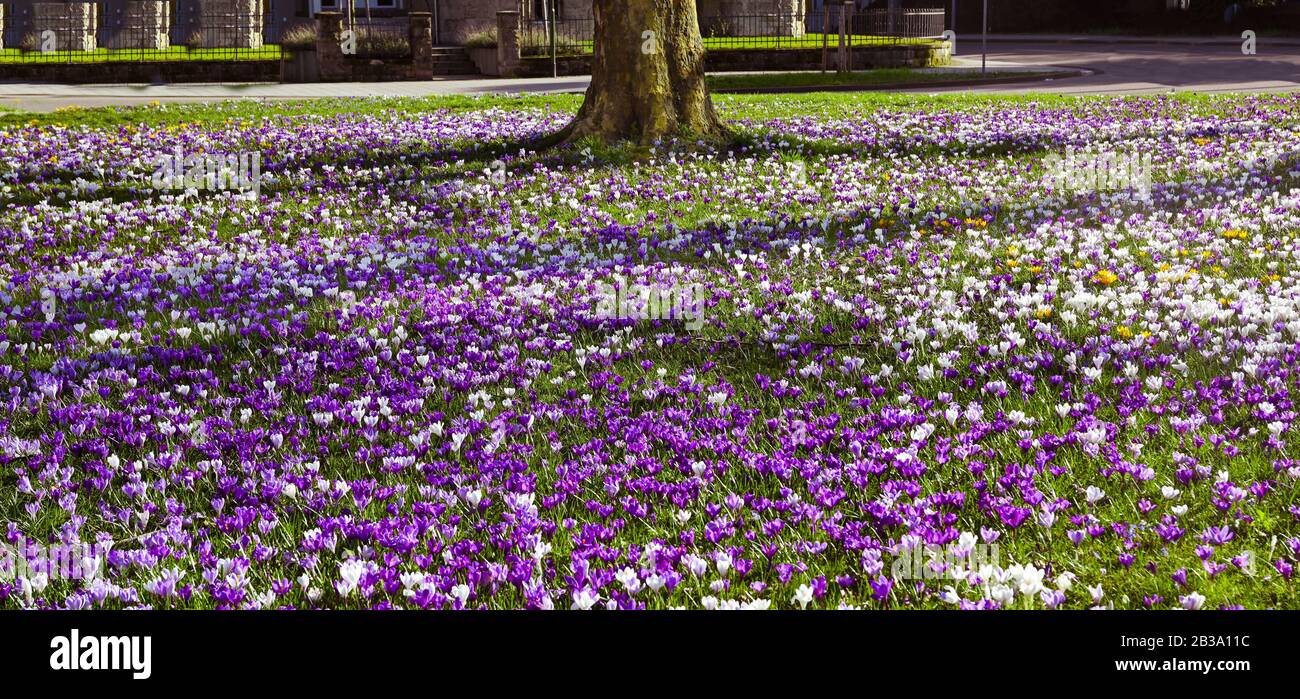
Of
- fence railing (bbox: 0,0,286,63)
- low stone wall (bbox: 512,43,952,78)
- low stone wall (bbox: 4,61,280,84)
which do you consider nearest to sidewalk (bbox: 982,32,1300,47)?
low stone wall (bbox: 512,43,952,78)

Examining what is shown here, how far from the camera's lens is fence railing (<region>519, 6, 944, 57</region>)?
34.2 metres

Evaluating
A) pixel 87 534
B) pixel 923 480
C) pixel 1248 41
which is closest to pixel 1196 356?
pixel 923 480

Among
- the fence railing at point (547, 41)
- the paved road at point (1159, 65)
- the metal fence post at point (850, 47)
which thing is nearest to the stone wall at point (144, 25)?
the fence railing at point (547, 41)

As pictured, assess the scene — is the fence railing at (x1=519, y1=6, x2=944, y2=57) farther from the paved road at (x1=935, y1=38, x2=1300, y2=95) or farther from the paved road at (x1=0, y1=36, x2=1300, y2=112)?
the paved road at (x1=0, y1=36, x2=1300, y2=112)

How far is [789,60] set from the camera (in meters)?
33.3

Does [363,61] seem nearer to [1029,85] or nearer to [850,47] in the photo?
[850,47]

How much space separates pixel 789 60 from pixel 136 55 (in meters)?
17.2

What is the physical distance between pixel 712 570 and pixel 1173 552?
1407mm

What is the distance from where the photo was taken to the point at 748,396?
559cm

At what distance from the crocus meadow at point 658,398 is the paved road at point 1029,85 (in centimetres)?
1315

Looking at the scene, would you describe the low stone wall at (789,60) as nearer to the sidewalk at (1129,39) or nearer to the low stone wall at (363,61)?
the low stone wall at (363,61)

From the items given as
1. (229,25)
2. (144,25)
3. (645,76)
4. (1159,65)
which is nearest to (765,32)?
(1159,65)

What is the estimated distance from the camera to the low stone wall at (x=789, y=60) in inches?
1240

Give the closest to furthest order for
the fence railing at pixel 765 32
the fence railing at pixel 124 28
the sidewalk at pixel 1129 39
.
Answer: the fence railing at pixel 765 32 → the fence railing at pixel 124 28 → the sidewalk at pixel 1129 39
